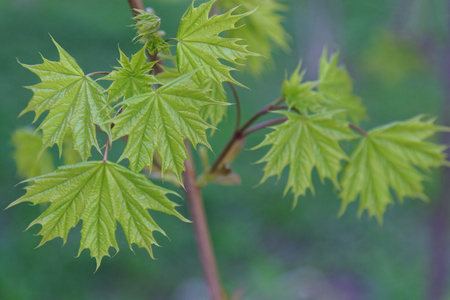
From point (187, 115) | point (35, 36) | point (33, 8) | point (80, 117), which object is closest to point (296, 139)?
point (187, 115)

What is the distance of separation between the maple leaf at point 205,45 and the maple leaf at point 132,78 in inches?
2.3

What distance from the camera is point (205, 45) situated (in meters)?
0.78

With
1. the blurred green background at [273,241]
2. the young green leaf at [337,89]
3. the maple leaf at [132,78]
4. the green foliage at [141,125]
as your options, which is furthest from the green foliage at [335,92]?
the blurred green background at [273,241]

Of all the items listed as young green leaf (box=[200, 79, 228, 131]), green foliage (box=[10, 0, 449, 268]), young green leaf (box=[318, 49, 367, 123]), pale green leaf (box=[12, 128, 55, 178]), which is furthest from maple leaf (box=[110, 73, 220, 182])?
pale green leaf (box=[12, 128, 55, 178])

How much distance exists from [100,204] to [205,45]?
0.34 meters

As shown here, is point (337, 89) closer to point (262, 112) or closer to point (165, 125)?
point (262, 112)

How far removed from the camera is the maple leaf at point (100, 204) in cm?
78

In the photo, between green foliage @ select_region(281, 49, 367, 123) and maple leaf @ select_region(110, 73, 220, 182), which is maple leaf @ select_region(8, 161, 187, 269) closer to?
maple leaf @ select_region(110, 73, 220, 182)

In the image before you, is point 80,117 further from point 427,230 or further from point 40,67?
point 427,230

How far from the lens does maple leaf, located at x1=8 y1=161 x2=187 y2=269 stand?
2.57 feet

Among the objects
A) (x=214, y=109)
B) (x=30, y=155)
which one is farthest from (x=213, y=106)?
(x=30, y=155)

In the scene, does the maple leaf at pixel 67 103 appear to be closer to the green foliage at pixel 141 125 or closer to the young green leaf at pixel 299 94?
the green foliage at pixel 141 125

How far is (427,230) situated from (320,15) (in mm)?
2104

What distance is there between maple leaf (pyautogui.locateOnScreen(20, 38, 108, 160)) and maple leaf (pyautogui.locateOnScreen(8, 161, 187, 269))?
0.21 feet
